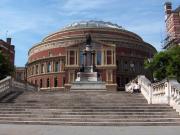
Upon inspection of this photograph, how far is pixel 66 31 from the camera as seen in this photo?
4043 inches

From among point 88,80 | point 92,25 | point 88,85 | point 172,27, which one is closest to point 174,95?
point 88,85

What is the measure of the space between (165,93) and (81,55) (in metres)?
69.7

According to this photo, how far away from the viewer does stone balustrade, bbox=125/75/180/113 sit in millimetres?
19219

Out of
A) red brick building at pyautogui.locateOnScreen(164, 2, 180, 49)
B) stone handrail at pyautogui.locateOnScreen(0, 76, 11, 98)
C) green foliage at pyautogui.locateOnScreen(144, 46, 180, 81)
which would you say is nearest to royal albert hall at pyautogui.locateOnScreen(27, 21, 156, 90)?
red brick building at pyautogui.locateOnScreen(164, 2, 180, 49)

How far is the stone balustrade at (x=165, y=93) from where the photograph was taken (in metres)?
19.2

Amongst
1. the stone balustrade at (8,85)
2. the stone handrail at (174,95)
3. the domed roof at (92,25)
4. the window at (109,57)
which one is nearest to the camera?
the stone handrail at (174,95)

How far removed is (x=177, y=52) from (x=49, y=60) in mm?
56045

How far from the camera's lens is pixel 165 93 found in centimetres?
2102

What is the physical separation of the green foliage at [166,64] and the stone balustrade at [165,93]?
22.8 metres
